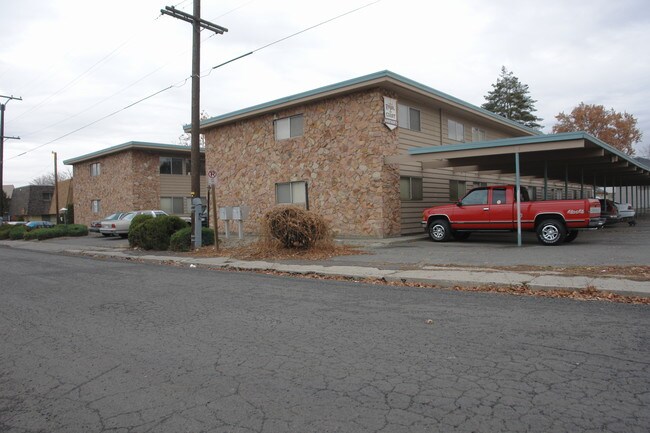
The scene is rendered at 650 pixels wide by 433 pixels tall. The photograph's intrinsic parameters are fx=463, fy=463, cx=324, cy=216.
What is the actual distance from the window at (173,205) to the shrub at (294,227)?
71.1 feet

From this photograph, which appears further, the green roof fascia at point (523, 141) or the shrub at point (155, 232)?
the shrub at point (155, 232)

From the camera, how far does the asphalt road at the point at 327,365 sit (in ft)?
10.8

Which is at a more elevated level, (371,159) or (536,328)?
(371,159)

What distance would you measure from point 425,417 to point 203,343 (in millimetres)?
2789

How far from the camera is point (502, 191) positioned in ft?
48.4

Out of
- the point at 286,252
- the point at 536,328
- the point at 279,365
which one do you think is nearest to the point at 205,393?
the point at 279,365

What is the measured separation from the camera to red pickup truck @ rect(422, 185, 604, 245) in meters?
13.3

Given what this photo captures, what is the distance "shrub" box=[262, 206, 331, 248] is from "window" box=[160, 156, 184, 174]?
21941 millimetres

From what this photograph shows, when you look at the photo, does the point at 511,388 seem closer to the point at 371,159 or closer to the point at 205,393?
the point at 205,393

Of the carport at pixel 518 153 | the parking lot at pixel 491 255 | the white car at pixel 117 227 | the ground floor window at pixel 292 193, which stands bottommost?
the parking lot at pixel 491 255

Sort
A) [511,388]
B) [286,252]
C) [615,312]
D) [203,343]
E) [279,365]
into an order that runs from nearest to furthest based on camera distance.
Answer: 1. [511,388]
2. [279,365]
3. [203,343]
4. [615,312]
5. [286,252]

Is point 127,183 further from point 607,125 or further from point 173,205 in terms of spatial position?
point 607,125

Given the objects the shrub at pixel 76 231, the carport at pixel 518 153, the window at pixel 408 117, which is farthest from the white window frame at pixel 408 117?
the shrub at pixel 76 231

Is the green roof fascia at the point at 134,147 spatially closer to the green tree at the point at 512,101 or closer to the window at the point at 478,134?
the window at the point at 478,134
